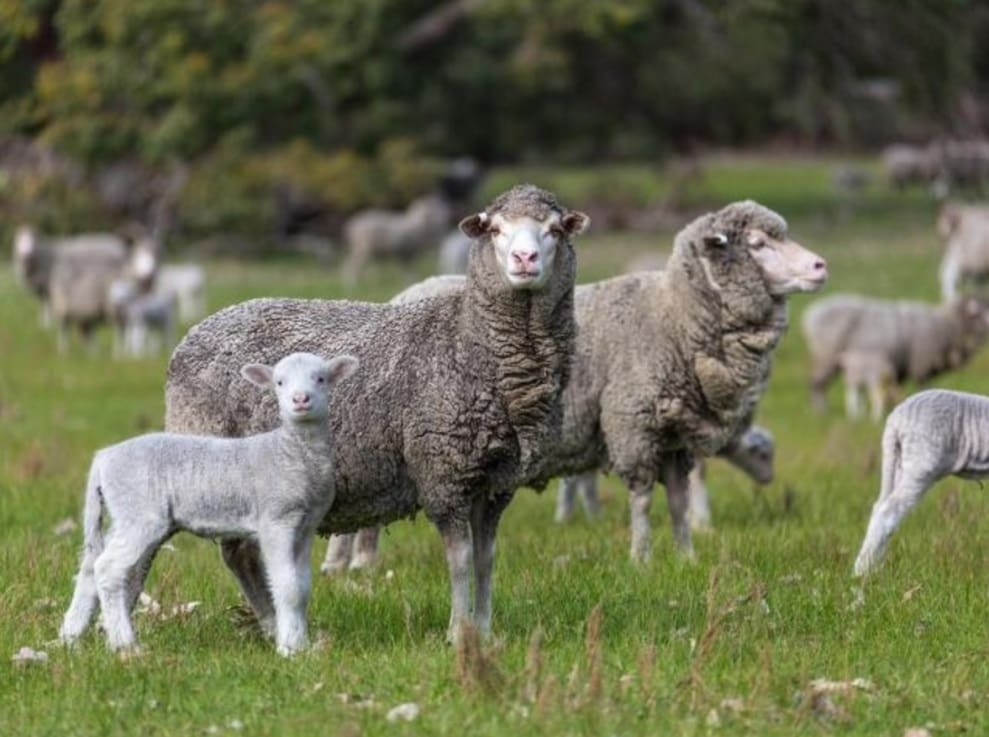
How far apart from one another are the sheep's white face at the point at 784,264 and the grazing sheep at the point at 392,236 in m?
21.5

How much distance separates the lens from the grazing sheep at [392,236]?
32188mm

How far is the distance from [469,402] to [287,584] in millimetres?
1019

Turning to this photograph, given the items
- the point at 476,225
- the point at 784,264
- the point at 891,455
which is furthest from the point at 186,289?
the point at 476,225

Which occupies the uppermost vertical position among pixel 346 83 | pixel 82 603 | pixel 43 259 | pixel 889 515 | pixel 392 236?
pixel 346 83

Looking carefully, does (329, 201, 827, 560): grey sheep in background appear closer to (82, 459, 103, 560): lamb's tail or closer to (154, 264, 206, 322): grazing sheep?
(82, 459, 103, 560): lamb's tail

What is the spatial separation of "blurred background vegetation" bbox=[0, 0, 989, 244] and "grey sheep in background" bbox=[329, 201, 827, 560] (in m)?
19.0

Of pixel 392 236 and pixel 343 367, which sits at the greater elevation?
pixel 392 236

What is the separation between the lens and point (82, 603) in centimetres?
768

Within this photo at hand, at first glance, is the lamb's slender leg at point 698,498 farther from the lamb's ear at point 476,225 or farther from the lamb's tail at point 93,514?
the lamb's tail at point 93,514

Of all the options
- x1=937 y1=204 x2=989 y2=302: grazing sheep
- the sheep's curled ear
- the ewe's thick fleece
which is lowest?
the ewe's thick fleece

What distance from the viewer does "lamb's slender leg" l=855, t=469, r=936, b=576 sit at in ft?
30.0

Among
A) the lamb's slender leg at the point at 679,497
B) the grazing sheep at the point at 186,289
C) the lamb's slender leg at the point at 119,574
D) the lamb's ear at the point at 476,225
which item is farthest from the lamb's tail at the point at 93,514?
the grazing sheep at the point at 186,289

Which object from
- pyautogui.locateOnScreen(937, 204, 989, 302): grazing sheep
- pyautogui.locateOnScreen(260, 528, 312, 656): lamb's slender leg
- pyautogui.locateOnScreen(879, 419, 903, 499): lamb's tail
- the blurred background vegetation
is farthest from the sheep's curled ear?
the blurred background vegetation

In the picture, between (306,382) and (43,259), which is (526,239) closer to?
(306,382)
